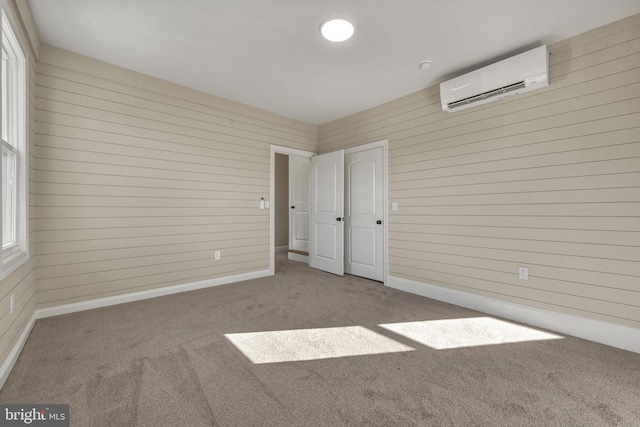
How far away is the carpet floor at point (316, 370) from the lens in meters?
1.46

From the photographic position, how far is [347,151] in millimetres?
4480

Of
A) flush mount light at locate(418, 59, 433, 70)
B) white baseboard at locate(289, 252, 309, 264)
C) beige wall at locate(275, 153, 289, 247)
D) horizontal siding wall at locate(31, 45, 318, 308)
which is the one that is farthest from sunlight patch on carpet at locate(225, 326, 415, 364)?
beige wall at locate(275, 153, 289, 247)

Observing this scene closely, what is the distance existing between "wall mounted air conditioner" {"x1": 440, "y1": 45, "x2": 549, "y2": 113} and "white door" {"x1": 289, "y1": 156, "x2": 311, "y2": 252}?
344 cm

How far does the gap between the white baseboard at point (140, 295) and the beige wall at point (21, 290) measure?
198 millimetres

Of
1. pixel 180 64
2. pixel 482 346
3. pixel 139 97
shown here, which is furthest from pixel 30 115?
pixel 482 346

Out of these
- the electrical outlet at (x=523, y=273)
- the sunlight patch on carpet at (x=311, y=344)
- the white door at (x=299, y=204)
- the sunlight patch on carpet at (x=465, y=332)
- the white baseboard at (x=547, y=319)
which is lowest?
the sunlight patch on carpet at (x=465, y=332)

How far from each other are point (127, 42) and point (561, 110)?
406 centimetres

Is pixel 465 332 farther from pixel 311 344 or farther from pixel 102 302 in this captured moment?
pixel 102 302

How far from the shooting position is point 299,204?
6.24m

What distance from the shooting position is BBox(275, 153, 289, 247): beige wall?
708 cm

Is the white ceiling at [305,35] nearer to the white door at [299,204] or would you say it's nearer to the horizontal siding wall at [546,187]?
the horizontal siding wall at [546,187]

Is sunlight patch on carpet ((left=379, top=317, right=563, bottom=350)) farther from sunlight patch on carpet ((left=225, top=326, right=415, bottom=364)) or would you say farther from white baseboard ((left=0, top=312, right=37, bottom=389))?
white baseboard ((left=0, top=312, right=37, bottom=389))
